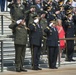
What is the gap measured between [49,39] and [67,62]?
1.64 m

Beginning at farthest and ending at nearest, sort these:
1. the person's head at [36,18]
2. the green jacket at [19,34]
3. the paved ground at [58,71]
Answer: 1. the person's head at [36,18]
2. the green jacket at [19,34]
3. the paved ground at [58,71]

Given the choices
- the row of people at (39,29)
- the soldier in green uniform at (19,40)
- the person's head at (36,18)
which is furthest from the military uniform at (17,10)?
the soldier in green uniform at (19,40)

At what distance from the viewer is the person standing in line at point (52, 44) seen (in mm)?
15703

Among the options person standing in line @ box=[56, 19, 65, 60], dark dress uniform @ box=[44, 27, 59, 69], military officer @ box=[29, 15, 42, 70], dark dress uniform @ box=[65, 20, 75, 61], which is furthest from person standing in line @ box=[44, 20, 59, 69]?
dark dress uniform @ box=[65, 20, 75, 61]

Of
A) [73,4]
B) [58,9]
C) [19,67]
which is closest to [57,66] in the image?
[19,67]

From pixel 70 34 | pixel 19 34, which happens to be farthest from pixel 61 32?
pixel 19 34

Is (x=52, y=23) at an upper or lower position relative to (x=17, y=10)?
lower

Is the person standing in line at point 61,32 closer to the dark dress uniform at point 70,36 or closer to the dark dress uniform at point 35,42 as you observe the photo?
the dark dress uniform at point 70,36

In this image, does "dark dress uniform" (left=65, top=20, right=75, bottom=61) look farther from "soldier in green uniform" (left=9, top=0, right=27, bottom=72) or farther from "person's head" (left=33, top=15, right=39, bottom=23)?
"soldier in green uniform" (left=9, top=0, right=27, bottom=72)

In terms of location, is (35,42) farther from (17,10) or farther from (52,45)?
(17,10)

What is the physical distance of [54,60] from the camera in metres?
15.7

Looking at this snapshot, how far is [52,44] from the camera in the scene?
15742 mm

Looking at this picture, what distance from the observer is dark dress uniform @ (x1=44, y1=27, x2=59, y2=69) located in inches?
618

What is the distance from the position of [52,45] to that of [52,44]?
0.04 meters
